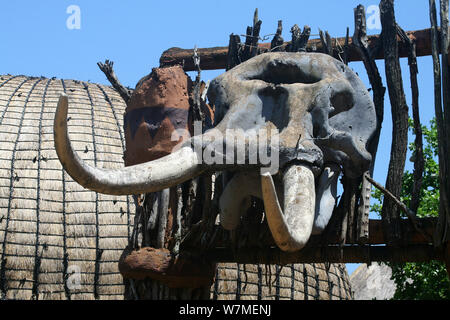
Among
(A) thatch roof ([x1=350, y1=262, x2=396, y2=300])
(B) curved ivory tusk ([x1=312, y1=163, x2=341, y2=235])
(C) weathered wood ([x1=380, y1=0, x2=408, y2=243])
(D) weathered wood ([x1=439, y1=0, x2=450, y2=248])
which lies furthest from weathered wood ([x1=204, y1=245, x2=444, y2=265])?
→ (A) thatch roof ([x1=350, y1=262, x2=396, y2=300])

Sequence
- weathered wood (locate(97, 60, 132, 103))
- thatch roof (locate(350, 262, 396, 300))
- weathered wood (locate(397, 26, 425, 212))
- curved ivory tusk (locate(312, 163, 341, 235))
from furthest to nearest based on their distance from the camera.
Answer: thatch roof (locate(350, 262, 396, 300)) → weathered wood (locate(97, 60, 132, 103)) → weathered wood (locate(397, 26, 425, 212)) → curved ivory tusk (locate(312, 163, 341, 235))

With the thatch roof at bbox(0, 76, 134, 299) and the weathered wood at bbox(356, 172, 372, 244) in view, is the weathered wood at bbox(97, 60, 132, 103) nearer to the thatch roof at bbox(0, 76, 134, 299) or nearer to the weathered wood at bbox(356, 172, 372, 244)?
the weathered wood at bbox(356, 172, 372, 244)

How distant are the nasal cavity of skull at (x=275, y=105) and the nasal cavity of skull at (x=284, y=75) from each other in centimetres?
18

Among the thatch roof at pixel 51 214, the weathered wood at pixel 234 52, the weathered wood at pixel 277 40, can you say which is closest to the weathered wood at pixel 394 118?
the weathered wood at pixel 277 40

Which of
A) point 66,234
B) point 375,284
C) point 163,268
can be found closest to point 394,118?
point 163,268

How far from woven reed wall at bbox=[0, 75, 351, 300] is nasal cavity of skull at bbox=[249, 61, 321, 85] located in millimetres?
2591

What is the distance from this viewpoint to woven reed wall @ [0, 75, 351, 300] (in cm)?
767

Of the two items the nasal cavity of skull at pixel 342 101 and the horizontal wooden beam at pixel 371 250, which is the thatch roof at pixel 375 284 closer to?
the horizontal wooden beam at pixel 371 250

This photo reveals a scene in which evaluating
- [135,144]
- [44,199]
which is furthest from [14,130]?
[135,144]

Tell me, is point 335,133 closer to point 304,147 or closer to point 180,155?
point 304,147

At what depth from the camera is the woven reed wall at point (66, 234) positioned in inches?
302

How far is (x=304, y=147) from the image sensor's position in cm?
420

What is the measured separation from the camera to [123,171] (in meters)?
3.65
